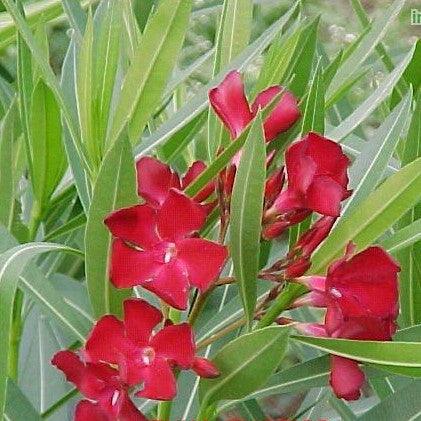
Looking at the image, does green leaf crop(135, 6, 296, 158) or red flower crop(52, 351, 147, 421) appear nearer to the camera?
red flower crop(52, 351, 147, 421)

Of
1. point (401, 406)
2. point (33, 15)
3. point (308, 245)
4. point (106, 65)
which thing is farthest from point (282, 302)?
point (33, 15)

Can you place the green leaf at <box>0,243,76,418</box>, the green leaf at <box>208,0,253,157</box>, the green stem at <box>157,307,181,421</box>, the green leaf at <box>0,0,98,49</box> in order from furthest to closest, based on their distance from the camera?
the green leaf at <box>0,0,98,49</box>, the green leaf at <box>208,0,253,157</box>, the green stem at <box>157,307,181,421</box>, the green leaf at <box>0,243,76,418</box>

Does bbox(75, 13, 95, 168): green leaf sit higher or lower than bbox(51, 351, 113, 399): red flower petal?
higher

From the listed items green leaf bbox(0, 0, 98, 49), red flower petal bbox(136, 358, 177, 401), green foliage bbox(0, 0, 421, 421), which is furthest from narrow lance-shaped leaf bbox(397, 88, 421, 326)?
green leaf bbox(0, 0, 98, 49)

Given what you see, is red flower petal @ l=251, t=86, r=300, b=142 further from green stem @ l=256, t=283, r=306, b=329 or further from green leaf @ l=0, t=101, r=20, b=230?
green leaf @ l=0, t=101, r=20, b=230

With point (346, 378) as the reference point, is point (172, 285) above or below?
above

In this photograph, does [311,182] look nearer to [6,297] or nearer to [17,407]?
[6,297]
